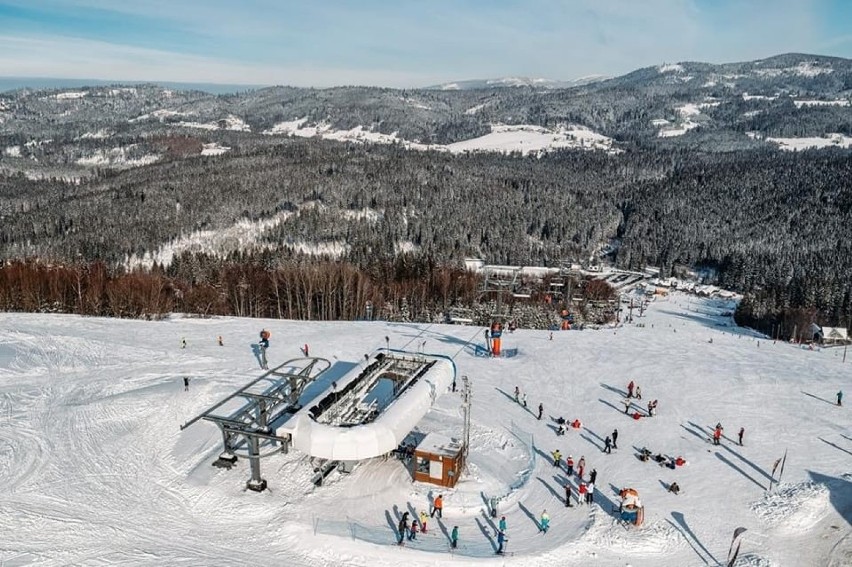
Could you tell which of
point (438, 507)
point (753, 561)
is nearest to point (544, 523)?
point (438, 507)

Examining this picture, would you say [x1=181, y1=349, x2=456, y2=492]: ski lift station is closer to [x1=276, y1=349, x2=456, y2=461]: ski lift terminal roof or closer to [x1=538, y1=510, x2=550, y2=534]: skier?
[x1=276, y1=349, x2=456, y2=461]: ski lift terminal roof

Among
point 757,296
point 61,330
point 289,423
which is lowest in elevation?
point 757,296

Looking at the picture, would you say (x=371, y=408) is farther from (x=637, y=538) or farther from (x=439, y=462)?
(x=637, y=538)

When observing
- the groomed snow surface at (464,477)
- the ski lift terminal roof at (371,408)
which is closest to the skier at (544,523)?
the groomed snow surface at (464,477)

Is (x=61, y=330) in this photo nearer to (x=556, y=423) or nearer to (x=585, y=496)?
(x=556, y=423)

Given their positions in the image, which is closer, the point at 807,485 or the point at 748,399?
the point at 807,485

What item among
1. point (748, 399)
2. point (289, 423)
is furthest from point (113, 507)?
point (748, 399)
